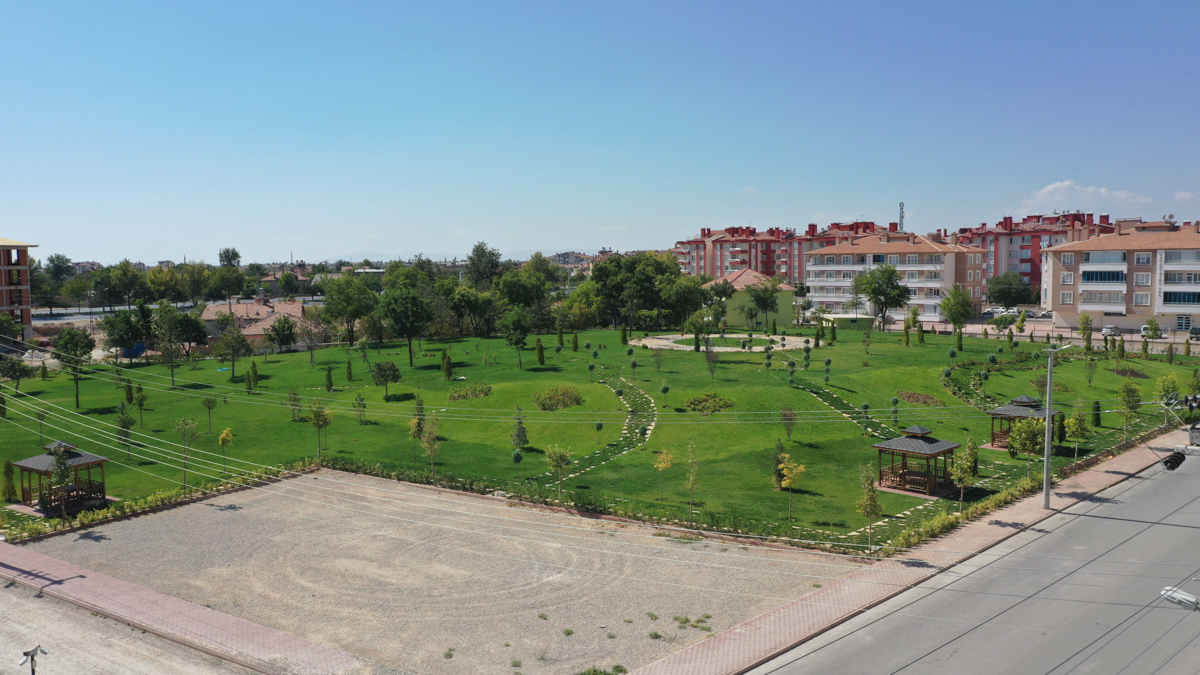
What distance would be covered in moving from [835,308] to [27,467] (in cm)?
9383

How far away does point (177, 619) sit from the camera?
75.4 ft

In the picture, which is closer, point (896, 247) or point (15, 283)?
point (15, 283)

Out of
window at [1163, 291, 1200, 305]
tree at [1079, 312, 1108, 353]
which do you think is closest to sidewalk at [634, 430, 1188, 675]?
tree at [1079, 312, 1108, 353]

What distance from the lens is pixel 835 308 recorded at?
108 metres

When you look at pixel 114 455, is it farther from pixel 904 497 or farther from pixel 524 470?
pixel 904 497

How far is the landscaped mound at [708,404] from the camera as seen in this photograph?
45250 millimetres

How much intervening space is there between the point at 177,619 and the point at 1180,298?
A: 3599 inches

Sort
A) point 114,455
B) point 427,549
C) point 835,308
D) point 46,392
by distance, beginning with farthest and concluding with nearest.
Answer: point 835,308 → point 46,392 → point 114,455 → point 427,549

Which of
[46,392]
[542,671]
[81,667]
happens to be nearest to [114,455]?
[46,392]

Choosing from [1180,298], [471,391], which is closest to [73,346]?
[471,391]

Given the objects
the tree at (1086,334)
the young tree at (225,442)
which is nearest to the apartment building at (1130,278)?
the tree at (1086,334)

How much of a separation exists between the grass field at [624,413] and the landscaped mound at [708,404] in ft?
1.77

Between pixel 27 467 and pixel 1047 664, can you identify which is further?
pixel 27 467

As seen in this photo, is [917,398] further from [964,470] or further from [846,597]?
[846,597]
